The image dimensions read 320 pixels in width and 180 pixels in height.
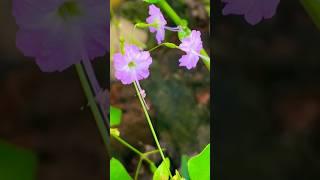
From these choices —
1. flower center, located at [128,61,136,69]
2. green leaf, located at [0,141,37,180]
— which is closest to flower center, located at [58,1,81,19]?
flower center, located at [128,61,136,69]

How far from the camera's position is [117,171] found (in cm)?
83

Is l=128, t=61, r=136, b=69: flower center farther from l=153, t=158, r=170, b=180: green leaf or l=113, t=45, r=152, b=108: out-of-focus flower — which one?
l=153, t=158, r=170, b=180: green leaf

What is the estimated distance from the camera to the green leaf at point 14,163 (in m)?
0.82
